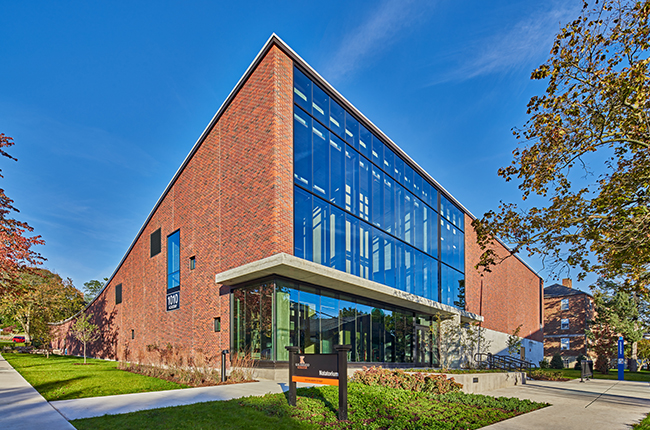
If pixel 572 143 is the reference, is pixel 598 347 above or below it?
below

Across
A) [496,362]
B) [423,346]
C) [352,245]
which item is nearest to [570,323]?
[496,362]

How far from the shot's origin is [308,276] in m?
17.2

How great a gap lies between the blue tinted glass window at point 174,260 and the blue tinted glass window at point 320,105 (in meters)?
11.1

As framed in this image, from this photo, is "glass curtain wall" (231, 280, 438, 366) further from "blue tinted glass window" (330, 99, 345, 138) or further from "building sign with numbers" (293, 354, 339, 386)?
"blue tinted glass window" (330, 99, 345, 138)

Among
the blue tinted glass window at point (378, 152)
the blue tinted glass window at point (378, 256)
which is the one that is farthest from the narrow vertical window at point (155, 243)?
the blue tinted glass window at point (378, 152)

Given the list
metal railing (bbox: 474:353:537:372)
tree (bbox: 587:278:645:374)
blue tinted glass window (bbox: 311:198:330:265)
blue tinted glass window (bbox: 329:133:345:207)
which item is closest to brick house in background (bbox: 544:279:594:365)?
tree (bbox: 587:278:645:374)

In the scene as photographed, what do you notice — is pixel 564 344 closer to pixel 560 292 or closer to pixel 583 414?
pixel 560 292

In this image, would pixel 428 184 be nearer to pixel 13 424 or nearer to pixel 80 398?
pixel 80 398

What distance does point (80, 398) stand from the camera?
10.6 metres

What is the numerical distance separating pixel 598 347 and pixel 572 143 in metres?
30.8

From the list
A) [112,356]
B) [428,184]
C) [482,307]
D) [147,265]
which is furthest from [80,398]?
[482,307]

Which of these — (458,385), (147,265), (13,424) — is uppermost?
(147,265)

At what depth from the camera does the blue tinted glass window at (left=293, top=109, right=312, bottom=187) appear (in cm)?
1786

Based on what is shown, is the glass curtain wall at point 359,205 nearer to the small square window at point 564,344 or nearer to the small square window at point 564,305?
the small square window at point 564,344
